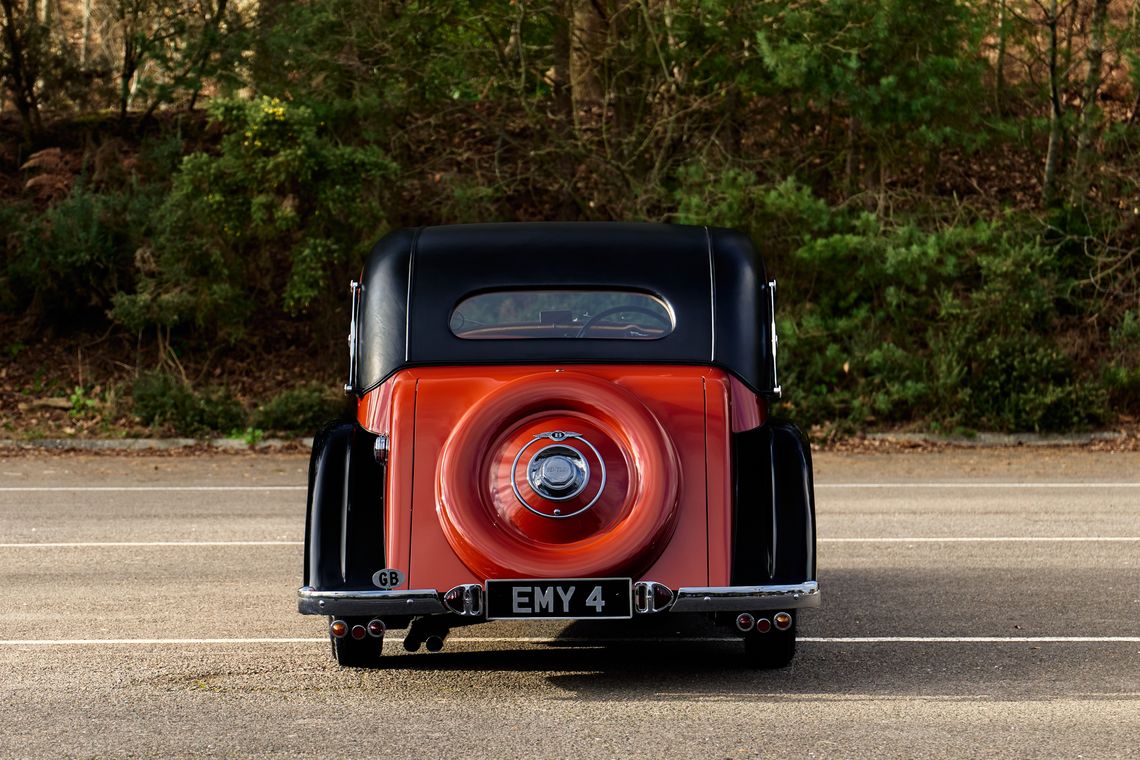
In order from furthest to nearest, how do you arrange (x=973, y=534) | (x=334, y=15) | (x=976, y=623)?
(x=334, y=15) < (x=973, y=534) < (x=976, y=623)

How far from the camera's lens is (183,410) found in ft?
64.5

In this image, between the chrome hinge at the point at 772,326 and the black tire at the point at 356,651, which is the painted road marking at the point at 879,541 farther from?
the black tire at the point at 356,651

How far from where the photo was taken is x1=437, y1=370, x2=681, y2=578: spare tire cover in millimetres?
6176

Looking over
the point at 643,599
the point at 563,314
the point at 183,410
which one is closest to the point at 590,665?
the point at 643,599

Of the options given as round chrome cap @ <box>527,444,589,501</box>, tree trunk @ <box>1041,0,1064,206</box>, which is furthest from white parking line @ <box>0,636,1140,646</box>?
tree trunk @ <box>1041,0,1064,206</box>

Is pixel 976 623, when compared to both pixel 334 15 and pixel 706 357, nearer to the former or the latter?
pixel 706 357

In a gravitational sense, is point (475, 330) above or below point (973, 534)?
above

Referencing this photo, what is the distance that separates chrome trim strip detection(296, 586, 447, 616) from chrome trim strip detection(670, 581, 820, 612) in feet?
3.21

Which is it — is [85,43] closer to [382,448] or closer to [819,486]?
[819,486]

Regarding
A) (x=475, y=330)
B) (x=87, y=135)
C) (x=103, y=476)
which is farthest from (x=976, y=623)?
(x=87, y=135)

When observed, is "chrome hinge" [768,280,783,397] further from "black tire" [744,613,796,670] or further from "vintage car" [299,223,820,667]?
"black tire" [744,613,796,670]

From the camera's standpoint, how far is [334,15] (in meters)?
20.8

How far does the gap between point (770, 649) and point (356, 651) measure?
5.98 feet

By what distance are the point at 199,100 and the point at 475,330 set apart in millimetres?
19658
